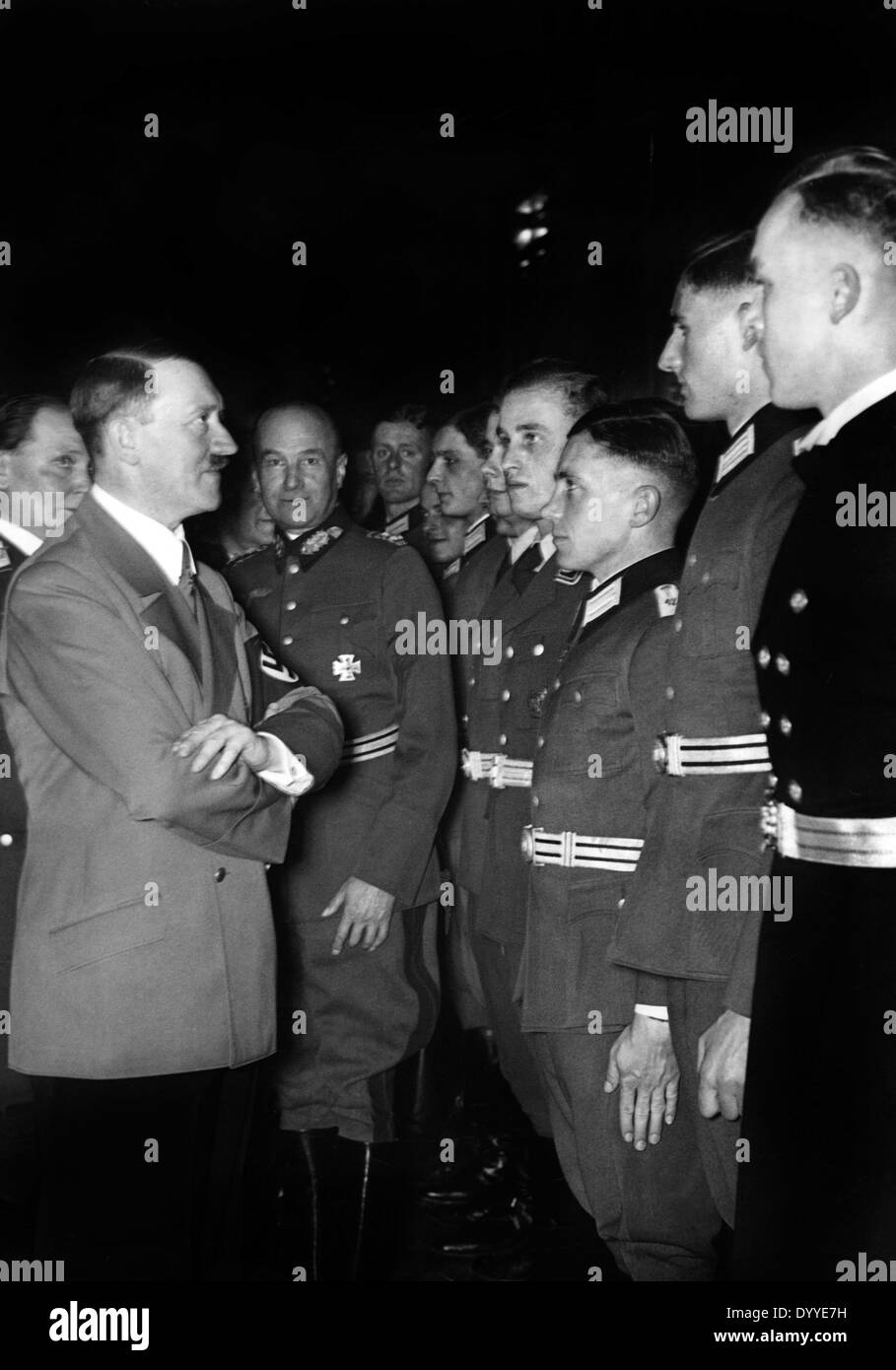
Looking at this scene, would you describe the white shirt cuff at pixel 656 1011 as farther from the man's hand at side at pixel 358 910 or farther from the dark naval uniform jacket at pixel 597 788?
the man's hand at side at pixel 358 910

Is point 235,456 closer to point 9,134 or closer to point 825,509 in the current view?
point 9,134

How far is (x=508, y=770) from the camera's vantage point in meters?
2.82

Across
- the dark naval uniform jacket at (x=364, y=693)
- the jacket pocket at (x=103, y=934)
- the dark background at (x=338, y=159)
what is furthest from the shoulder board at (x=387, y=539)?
the jacket pocket at (x=103, y=934)

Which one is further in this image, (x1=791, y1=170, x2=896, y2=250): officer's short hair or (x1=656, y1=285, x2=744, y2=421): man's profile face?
(x1=656, y1=285, x2=744, y2=421): man's profile face

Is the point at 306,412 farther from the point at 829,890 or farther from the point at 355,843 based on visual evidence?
the point at 829,890

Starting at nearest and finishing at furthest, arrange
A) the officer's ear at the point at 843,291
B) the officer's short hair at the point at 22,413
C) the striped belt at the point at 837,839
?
1. the striped belt at the point at 837,839
2. the officer's ear at the point at 843,291
3. the officer's short hair at the point at 22,413

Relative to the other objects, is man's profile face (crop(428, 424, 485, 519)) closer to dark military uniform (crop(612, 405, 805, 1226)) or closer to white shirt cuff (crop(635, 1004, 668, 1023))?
dark military uniform (crop(612, 405, 805, 1226))

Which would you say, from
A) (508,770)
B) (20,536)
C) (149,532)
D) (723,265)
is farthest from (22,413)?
(723,265)

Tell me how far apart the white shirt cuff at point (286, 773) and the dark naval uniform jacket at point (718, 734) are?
50cm

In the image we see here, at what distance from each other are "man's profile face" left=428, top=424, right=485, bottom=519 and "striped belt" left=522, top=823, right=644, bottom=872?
866 millimetres

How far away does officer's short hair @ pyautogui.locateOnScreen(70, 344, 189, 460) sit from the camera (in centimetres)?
233

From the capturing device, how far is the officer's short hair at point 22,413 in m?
2.59

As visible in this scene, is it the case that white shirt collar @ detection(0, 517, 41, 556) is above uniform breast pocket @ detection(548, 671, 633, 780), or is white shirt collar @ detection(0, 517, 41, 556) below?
above

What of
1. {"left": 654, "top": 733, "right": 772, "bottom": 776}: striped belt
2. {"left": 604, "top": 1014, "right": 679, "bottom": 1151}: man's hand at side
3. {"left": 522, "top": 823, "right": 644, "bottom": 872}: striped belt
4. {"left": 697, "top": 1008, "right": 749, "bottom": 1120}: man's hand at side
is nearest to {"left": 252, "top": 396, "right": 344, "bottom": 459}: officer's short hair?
{"left": 522, "top": 823, "right": 644, "bottom": 872}: striped belt
